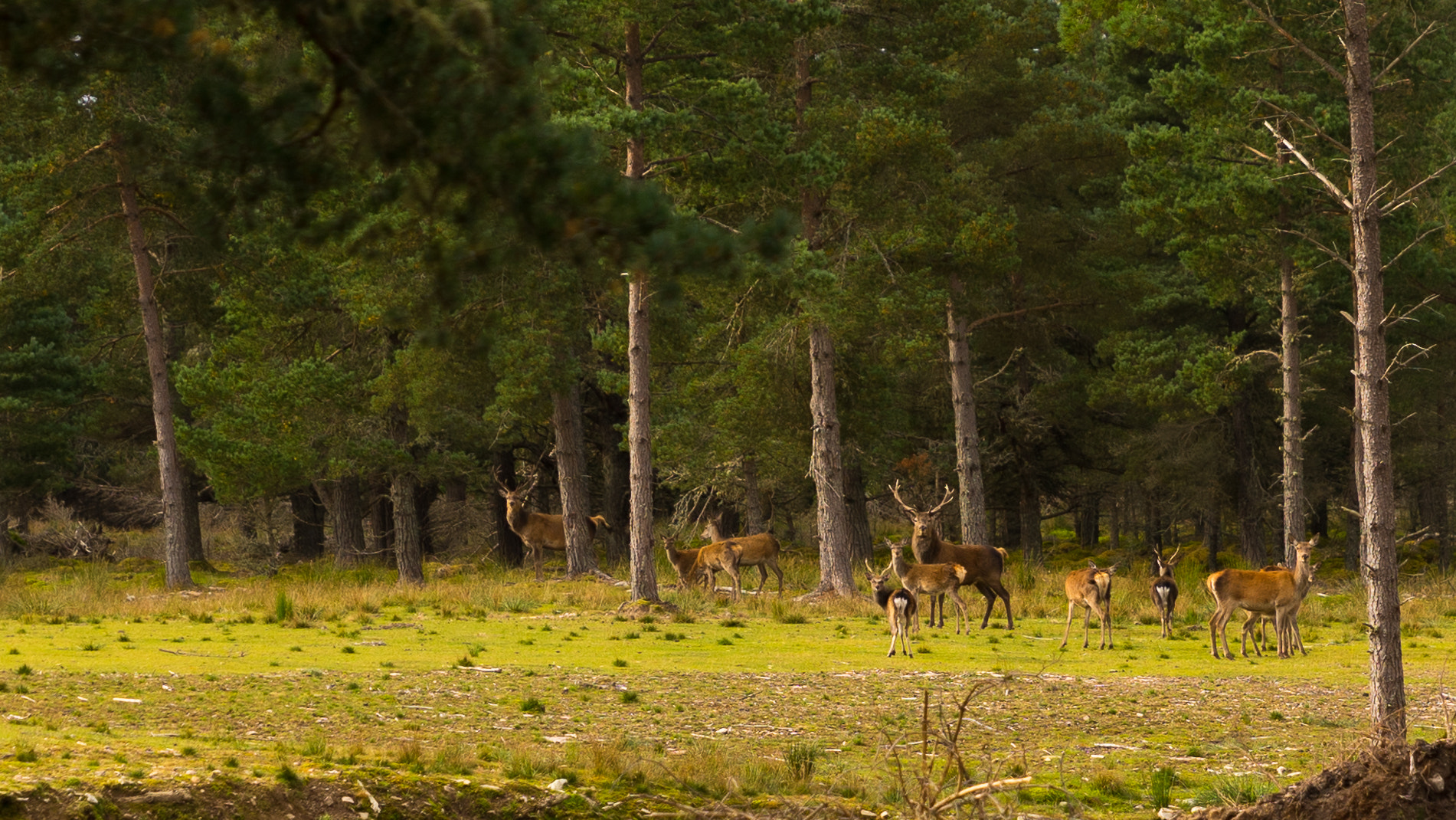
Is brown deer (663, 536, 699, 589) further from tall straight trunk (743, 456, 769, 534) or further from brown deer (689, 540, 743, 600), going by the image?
tall straight trunk (743, 456, 769, 534)

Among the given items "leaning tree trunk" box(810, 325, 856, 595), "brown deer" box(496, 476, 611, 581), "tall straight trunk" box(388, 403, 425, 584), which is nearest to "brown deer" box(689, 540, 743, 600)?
"leaning tree trunk" box(810, 325, 856, 595)

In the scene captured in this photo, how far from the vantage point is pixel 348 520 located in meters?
36.3

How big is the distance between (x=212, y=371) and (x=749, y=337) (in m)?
10.8

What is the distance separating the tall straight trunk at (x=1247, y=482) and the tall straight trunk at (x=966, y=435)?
317 inches

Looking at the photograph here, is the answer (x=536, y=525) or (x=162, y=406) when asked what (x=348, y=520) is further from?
(x=162, y=406)

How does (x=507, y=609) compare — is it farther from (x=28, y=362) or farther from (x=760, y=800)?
(x=28, y=362)

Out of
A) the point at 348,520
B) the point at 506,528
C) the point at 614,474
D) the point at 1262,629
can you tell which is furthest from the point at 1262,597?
the point at 506,528

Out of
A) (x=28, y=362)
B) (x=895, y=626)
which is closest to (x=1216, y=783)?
(x=895, y=626)

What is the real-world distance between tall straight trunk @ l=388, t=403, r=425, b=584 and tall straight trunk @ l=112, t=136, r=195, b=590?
15.8 ft

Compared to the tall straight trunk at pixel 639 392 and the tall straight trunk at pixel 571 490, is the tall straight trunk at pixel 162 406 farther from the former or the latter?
the tall straight trunk at pixel 639 392

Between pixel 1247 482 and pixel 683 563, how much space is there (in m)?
15.7

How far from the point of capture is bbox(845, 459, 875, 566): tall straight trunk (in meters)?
32.0

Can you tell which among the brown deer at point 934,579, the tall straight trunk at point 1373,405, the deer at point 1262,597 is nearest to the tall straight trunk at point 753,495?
the brown deer at point 934,579

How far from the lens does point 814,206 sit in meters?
25.7
